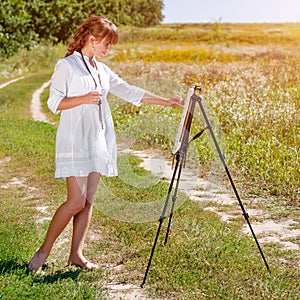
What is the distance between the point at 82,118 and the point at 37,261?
1.13 metres

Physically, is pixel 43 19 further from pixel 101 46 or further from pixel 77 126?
pixel 77 126

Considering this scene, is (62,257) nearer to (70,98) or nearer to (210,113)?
(70,98)

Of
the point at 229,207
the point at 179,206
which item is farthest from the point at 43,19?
the point at 179,206

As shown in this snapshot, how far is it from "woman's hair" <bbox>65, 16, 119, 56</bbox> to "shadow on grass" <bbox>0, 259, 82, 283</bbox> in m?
1.63

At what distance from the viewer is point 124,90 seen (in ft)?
16.8

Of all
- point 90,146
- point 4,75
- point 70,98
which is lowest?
point 4,75

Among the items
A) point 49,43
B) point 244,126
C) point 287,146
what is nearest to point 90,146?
point 287,146

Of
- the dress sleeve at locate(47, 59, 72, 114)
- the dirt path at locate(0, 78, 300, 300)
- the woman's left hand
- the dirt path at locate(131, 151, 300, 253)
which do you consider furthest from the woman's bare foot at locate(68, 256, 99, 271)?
the dirt path at locate(131, 151, 300, 253)

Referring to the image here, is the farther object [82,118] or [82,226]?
[82,226]

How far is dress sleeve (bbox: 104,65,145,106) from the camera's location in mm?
5059

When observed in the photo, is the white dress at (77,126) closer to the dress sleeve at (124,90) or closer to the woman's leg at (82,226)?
the woman's leg at (82,226)

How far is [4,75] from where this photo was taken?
25.1m

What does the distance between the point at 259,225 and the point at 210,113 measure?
446 cm

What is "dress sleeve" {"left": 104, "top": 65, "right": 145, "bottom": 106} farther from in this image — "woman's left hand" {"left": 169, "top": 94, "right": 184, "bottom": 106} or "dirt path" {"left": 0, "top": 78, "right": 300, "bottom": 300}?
"dirt path" {"left": 0, "top": 78, "right": 300, "bottom": 300}
